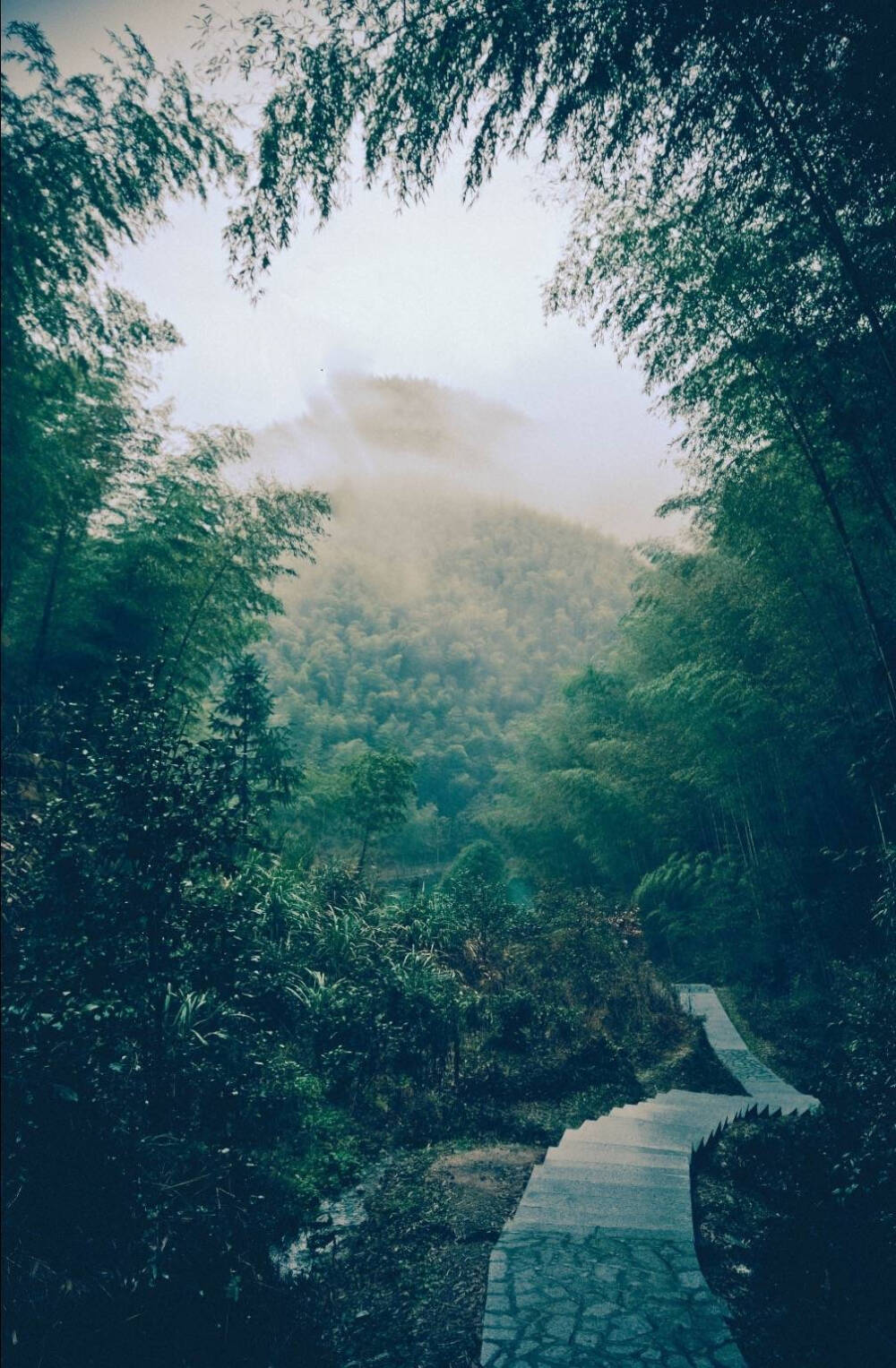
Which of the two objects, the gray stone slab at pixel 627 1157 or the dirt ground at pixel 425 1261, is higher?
the gray stone slab at pixel 627 1157

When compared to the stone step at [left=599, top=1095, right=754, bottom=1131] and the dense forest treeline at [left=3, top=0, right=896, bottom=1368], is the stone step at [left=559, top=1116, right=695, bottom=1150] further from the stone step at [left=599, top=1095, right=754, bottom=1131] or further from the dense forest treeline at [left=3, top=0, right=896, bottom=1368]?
the dense forest treeline at [left=3, top=0, right=896, bottom=1368]

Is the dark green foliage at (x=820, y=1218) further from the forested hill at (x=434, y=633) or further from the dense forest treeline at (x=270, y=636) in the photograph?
the forested hill at (x=434, y=633)

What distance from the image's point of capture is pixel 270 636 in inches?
335

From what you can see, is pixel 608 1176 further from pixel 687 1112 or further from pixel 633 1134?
pixel 687 1112

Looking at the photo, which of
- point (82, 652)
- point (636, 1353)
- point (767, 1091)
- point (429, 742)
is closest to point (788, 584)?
point (767, 1091)

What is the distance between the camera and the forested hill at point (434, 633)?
35531 millimetres

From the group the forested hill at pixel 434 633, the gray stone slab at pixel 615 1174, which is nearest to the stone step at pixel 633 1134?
the gray stone slab at pixel 615 1174

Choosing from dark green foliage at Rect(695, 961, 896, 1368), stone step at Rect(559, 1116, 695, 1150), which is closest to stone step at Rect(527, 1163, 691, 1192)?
dark green foliage at Rect(695, 961, 896, 1368)

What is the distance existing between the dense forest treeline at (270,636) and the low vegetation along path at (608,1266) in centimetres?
64

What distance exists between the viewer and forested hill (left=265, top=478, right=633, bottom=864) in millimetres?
35531

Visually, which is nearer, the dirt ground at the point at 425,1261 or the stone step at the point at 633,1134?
the dirt ground at the point at 425,1261

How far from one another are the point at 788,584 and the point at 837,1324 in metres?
5.22

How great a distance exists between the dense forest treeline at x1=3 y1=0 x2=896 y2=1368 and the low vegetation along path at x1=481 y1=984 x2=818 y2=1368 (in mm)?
642

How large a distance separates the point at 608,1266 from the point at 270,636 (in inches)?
293
